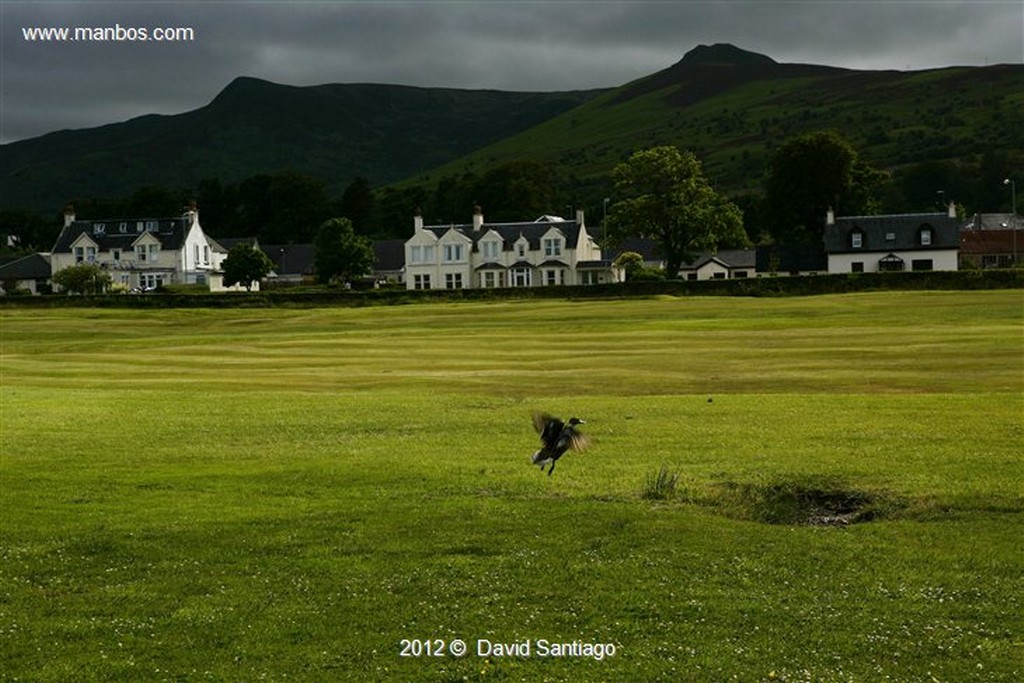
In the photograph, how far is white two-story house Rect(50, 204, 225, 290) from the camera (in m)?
149

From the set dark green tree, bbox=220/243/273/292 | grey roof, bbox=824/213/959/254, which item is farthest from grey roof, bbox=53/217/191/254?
grey roof, bbox=824/213/959/254

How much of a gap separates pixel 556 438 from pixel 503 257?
12105 cm

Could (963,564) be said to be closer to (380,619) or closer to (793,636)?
(793,636)

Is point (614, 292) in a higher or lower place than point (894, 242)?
lower

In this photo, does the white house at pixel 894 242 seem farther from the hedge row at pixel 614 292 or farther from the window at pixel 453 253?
the window at pixel 453 253

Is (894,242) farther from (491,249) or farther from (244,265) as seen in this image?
(244,265)

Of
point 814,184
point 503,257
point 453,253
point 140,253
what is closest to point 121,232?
point 140,253

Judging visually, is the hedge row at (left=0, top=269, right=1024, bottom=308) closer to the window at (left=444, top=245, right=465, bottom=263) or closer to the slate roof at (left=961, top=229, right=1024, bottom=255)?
the window at (left=444, top=245, right=465, bottom=263)

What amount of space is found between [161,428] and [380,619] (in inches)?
719

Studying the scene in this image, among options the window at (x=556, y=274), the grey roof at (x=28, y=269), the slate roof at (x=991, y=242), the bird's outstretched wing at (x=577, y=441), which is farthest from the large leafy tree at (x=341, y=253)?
the bird's outstretched wing at (x=577, y=441)

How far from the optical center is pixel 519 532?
730 inches

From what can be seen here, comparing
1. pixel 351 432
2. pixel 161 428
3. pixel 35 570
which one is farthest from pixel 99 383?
pixel 35 570

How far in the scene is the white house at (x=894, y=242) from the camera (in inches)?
4872

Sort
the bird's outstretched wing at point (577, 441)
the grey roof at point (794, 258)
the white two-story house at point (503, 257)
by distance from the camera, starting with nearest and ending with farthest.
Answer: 1. the bird's outstretched wing at point (577, 441)
2. the white two-story house at point (503, 257)
3. the grey roof at point (794, 258)
